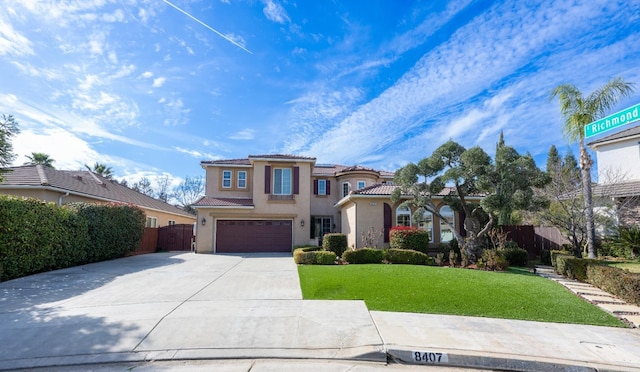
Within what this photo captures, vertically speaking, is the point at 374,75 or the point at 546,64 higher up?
the point at 374,75

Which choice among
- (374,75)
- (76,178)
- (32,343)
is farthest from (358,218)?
(76,178)

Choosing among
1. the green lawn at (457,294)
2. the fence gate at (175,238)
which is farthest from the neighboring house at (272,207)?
the green lawn at (457,294)

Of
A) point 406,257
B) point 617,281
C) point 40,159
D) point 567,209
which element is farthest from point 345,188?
point 40,159

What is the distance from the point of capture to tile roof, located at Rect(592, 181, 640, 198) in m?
15.2

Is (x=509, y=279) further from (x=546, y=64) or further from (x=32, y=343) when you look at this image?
(x=32, y=343)

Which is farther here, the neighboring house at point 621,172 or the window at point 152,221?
the window at point 152,221

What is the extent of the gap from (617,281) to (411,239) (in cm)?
712

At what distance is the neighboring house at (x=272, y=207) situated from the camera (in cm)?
1939

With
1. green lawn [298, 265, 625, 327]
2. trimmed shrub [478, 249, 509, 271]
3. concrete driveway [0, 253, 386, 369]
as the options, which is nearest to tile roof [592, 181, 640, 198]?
trimmed shrub [478, 249, 509, 271]

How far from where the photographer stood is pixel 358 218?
55.1 ft

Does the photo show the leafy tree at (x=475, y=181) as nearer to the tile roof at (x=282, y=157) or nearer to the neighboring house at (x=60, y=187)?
the tile roof at (x=282, y=157)

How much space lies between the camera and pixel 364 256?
13.6 meters

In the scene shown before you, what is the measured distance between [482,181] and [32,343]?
13758mm

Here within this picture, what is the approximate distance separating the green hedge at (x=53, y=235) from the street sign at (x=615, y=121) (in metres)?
14.9
